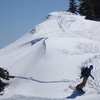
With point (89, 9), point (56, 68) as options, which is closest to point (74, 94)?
point (56, 68)

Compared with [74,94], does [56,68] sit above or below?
above

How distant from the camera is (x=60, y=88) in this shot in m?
9.33

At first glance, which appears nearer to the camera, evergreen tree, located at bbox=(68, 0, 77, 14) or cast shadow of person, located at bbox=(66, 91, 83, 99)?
cast shadow of person, located at bbox=(66, 91, 83, 99)

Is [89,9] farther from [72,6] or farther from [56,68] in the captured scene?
[56,68]

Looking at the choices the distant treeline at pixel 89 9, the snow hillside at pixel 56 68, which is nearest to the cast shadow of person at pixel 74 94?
the snow hillside at pixel 56 68

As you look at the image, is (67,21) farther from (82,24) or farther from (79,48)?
(79,48)

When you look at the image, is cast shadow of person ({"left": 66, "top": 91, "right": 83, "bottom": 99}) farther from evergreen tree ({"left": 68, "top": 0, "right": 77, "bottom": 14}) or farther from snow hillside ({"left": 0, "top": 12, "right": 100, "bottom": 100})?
evergreen tree ({"left": 68, "top": 0, "right": 77, "bottom": 14})

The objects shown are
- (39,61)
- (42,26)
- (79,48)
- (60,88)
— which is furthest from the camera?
(42,26)

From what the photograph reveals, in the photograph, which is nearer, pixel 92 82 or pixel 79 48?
pixel 92 82

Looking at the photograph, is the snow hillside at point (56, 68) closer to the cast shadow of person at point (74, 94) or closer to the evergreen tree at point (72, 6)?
the cast shadow of person at point (74, 94)

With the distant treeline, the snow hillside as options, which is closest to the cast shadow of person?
the snow hillside

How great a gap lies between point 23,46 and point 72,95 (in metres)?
8.24

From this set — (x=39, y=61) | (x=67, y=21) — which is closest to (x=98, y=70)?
(x=39, y=61)

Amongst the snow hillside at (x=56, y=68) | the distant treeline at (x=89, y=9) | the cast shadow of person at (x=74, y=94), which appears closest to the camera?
the cast shadow of person at (x=74, y=94)
